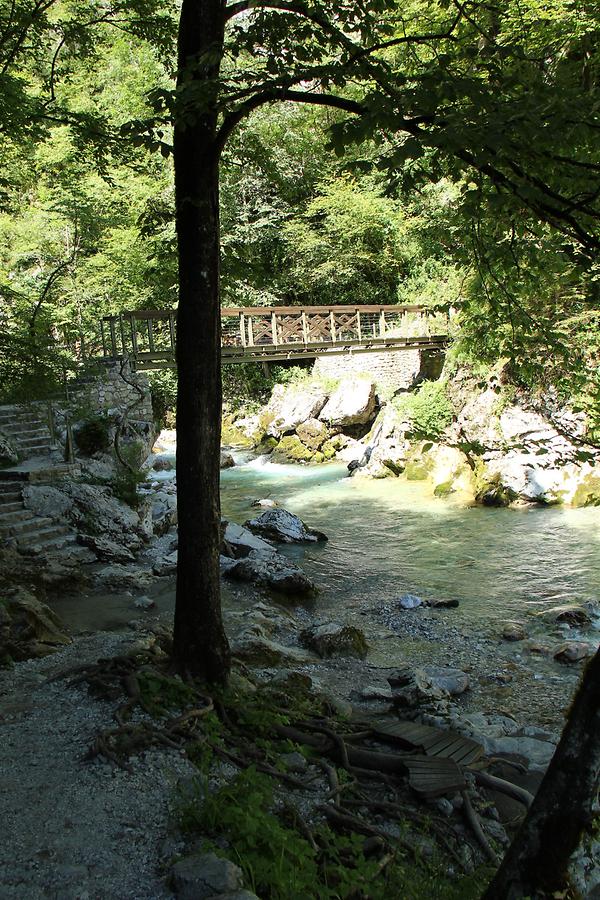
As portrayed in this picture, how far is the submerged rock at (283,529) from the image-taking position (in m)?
11.0

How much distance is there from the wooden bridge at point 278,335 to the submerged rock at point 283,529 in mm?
5531

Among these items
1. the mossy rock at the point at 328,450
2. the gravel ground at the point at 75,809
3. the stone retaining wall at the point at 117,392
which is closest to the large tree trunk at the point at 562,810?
the gravel ground at the point at 75,809

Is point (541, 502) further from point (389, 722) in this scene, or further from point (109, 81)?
point (109, 81)

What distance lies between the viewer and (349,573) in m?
9.30

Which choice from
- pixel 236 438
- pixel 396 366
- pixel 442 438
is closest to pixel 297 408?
pixel 236 438

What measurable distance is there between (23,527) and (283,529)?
433cm

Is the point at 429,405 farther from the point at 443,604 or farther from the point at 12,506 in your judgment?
the point at 12,506

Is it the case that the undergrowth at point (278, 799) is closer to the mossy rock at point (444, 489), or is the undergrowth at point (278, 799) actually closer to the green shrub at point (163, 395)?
the mossy rock at point (444, 489)

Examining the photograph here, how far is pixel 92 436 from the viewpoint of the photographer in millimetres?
11953

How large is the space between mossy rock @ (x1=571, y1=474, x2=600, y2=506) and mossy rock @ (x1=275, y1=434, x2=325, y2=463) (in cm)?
848

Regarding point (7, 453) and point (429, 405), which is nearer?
point (7, 453)

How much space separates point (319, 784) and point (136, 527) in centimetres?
669

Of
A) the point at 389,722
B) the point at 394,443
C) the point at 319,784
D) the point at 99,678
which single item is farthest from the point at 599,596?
the point at 394,443

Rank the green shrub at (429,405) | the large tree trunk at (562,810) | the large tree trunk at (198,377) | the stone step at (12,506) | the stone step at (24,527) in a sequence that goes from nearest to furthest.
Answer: the large tree trunk at (562,810) < the large tree trunk at (198,377) < the stone step at (24,527) < the stone step at (12,506) < the green shrub at (429,405)
